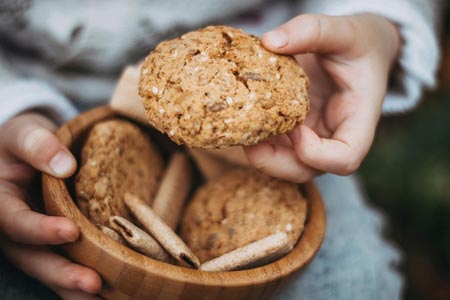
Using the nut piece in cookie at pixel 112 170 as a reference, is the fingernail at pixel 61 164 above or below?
above

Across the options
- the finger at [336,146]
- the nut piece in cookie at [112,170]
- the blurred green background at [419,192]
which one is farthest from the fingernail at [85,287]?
the blurred green background at [419,192]

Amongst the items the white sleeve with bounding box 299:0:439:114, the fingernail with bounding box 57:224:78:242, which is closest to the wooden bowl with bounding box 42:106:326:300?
the fingernail with bounding box 57:224:78:242

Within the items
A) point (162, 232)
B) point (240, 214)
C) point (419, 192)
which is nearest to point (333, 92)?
point (240, 214)

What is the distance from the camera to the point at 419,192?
1759mm

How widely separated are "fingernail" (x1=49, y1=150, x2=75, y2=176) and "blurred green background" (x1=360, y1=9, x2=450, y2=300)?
1413mm

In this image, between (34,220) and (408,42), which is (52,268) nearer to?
(34,220)

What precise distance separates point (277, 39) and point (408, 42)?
1.93 feet

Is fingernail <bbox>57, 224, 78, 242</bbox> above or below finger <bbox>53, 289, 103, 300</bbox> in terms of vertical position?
above

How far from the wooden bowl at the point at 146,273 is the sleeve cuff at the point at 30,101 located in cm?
27

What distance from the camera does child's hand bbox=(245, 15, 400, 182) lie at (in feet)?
2.56

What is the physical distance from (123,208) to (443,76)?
6.36ft

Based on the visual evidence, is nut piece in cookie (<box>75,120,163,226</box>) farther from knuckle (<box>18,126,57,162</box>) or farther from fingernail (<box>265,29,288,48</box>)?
fingernail (<box>265,29,288,48</box>)

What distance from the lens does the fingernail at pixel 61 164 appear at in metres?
0.75

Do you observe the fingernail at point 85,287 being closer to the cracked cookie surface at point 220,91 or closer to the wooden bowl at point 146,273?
the wooden bowl at point 146,273
